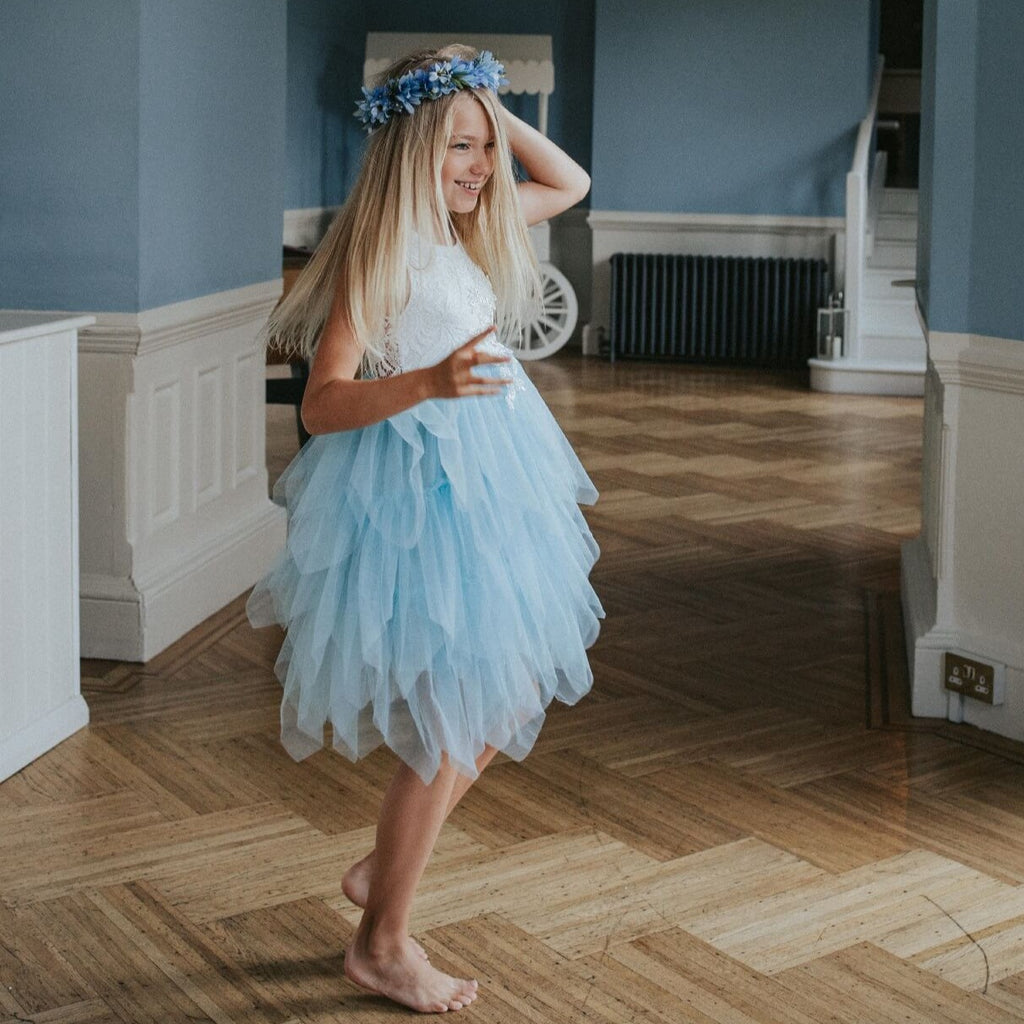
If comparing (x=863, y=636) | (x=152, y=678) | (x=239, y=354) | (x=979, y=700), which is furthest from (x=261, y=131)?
(x=979, y=700)

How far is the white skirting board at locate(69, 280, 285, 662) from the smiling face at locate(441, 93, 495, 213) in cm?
149

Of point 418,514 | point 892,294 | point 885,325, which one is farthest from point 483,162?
point 892,294

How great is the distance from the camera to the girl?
205 centimetres

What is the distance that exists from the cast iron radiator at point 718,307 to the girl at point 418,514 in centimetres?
787

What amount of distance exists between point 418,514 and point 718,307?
323 inches

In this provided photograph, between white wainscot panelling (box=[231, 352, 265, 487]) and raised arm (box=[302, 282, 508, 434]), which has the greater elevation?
raised arm (box=[302, 282, 508, 434])

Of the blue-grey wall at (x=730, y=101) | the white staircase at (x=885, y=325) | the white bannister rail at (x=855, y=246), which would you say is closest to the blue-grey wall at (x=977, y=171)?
the white staircase at (x=885, y=325)

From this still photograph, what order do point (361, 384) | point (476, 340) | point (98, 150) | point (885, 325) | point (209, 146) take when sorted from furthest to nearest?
point (885, 325)
point (209, 146)
point (98, 150)
point (361, 384)
point (476, 340)

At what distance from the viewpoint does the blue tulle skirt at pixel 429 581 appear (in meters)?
2.06

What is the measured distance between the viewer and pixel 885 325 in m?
9.22

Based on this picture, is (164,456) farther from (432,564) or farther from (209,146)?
(432,564)

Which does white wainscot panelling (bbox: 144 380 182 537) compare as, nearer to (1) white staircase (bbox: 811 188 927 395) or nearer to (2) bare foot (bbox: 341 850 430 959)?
(2) bare foot (bbox: 341 850 430 959)

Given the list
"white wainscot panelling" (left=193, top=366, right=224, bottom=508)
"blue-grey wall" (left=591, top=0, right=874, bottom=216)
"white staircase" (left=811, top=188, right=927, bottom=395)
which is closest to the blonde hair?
"white wainscot panelling" (left=193, top=366, right=224, bottom=508)

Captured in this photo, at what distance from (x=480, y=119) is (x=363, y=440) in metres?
0.44
